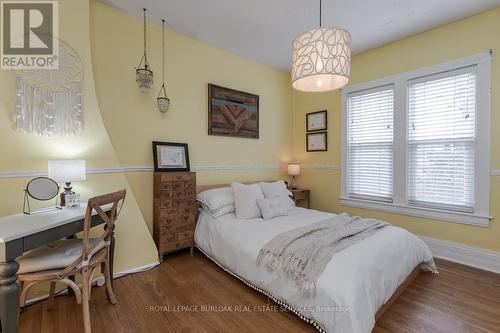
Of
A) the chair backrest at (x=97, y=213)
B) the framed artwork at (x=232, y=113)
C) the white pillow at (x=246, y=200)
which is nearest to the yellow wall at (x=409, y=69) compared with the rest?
the framed artwork at (x=232, y=113)

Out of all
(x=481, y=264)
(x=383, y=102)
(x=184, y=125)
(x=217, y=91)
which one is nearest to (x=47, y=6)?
(x=184, y=125)

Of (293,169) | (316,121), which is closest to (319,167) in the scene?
(293,169)

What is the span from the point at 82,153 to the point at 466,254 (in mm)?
4264

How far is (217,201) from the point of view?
111 inches

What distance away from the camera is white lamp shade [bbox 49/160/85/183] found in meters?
1.88

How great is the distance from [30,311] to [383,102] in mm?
4414

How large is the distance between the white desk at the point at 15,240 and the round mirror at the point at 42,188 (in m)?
0.23

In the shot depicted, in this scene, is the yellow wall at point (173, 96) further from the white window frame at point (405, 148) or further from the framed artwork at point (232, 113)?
the white window frame at point (405, 148)

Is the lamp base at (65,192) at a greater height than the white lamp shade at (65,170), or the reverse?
the white lamp shade at (65,170)

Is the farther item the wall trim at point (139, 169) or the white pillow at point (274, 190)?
the white pillow at point (274, 190)

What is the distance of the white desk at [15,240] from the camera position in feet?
4.16

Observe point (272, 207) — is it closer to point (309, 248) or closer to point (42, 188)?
point (309, 248)

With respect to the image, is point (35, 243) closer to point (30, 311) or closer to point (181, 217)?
point (30, 311)

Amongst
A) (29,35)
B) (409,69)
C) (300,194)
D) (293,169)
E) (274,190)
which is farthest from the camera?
(293,169)
